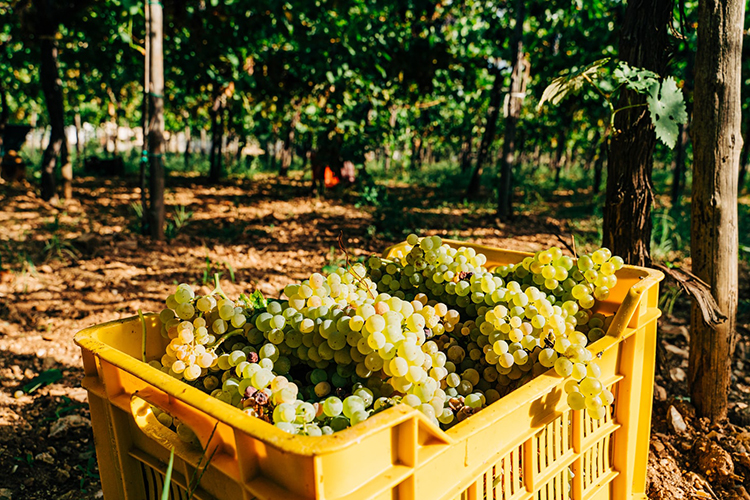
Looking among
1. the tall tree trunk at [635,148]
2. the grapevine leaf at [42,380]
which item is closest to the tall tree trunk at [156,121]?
the grapevine leaf at [42,380]

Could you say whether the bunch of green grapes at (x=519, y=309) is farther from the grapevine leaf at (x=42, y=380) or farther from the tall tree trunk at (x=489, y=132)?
the tall tree trunk at (x=489, y=132)

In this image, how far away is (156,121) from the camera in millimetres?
4211

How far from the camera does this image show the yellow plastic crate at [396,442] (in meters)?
0.67

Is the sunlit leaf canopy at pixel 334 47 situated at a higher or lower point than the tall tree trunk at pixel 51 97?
higher

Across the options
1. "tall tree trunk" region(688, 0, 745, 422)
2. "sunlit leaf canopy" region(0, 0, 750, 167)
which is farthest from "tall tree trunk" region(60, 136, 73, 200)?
"tall tree trunk" region(688, 0, 745, 422)

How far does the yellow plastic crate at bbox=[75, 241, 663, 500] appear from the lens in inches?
26.4

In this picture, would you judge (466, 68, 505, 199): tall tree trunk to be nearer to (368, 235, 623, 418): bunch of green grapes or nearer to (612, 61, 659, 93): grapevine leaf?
(612, 61, 659, 93): grapevine leaf

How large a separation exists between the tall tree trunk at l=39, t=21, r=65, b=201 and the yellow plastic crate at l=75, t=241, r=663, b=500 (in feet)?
21.0

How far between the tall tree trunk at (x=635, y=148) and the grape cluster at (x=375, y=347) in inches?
31.1

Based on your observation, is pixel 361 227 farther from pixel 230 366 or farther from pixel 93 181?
pixel 93 181

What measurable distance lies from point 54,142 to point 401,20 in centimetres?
575

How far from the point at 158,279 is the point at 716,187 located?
3.43 m

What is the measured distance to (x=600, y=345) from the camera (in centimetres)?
110

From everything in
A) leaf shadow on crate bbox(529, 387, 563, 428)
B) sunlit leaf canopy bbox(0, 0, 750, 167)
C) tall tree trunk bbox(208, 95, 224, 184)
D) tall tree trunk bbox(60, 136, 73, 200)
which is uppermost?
sunlit leaf canopy bbox(0, 0, 750, 167)
